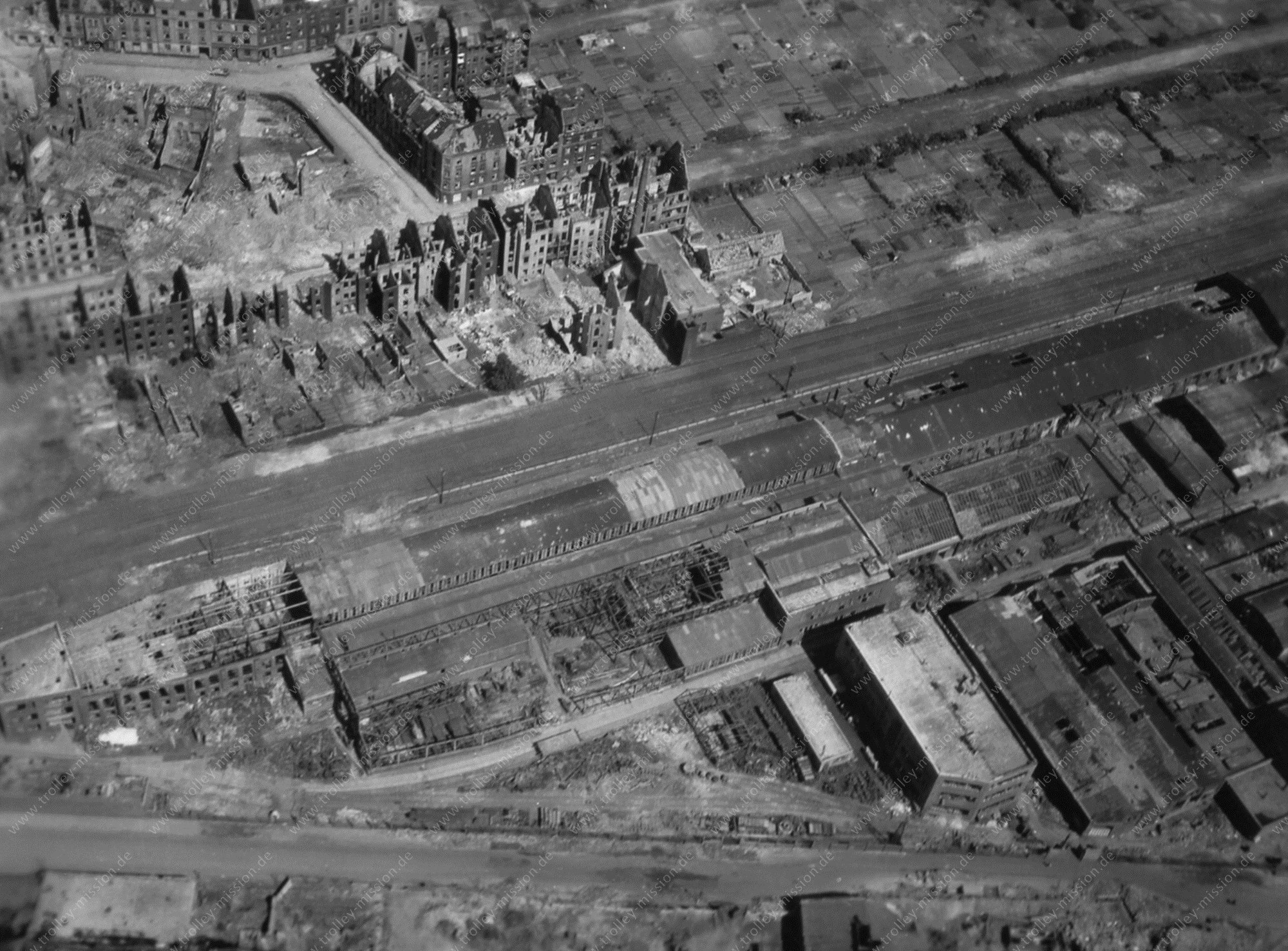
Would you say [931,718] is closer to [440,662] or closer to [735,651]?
[735,651]

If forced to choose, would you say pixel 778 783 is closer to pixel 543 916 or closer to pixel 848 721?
pixel 848 721

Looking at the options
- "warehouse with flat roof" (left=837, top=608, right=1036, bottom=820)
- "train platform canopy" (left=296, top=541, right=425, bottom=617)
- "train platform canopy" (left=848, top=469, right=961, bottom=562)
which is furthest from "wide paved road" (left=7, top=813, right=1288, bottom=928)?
"train platform canopy" (left=848, top=469, right=961, bottom=562)

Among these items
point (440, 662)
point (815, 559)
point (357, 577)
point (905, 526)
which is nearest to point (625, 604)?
point (440, 662)

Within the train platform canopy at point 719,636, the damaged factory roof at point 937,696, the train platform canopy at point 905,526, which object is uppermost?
the train platform canopy at point 905,526

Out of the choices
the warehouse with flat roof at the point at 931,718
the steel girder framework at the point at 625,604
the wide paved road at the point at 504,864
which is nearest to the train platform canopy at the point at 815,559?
the steel girder framework at the point at 625,604

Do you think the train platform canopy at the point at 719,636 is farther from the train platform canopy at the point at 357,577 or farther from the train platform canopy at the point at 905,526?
the train platform canopy at the point at 357,577

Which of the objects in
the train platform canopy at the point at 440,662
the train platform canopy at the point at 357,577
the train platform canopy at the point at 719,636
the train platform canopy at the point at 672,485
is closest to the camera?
the train platform canopy at the point at 440,662
